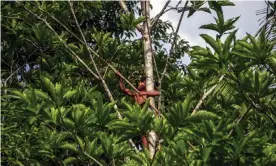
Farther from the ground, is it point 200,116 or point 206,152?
point 200,116

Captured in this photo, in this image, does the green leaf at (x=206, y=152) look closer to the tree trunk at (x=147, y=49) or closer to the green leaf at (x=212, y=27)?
the green leaf at (x=212, y=27)

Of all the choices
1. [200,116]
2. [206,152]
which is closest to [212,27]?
[200,116]

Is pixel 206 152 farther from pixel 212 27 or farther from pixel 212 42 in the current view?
pixel 212 27

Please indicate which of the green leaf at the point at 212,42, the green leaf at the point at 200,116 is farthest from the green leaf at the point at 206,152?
the green leaf at the point at 212,42

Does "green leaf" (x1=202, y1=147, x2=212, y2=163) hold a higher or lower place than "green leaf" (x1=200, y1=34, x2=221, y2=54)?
lower

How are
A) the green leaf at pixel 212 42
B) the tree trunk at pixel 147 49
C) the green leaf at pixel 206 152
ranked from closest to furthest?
1. the green leaf at pixel 206 152
2. the green leaf at pixel 212 42
3. the tree trunk at pixel 147 49

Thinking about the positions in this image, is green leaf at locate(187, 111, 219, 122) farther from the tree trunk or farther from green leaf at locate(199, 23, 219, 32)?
the tree trunk

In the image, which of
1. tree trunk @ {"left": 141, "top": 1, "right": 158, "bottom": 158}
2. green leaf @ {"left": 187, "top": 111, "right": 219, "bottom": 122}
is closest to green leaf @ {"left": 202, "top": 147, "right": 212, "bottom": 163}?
green leaf @ {"left": 187, "top": 111, "right": 219, "bottom": 122}

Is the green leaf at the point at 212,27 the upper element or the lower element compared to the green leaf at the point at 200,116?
upper

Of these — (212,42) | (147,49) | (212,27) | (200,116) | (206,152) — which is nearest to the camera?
(206,152)

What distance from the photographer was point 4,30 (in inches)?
301

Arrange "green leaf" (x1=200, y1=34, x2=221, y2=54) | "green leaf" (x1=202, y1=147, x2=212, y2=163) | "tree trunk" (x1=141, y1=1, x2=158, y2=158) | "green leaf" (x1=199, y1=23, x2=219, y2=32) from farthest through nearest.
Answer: "tree trunk" (x1=141, y1=1, x2=158, y2=158)
"green leaf" (x1=199, y1=23, x2=219, y2=32)
"green leaf" (x1=200, y1=34, x2=221, y2=54)
"green leaf" (x1=202, y1=147, x2=212, y2=163)

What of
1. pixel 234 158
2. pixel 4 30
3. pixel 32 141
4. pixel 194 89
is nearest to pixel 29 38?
pixel 4 30

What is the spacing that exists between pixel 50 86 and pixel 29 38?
369 centimetres
